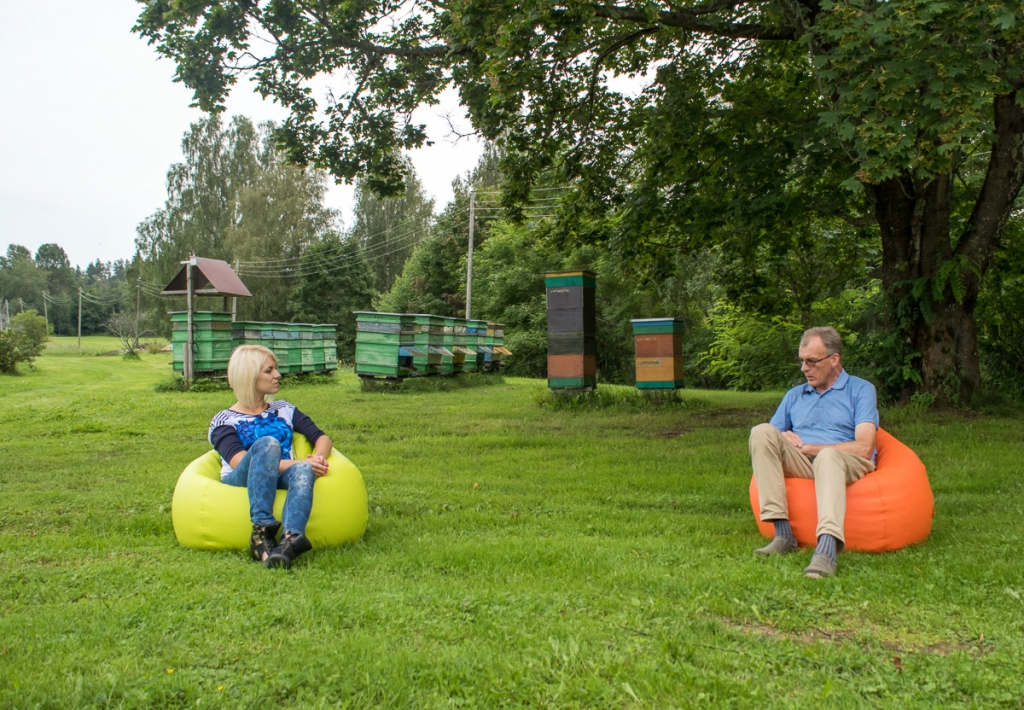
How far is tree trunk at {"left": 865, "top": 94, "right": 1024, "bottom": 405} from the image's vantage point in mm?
10773

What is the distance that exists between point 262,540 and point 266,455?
50 centimetres

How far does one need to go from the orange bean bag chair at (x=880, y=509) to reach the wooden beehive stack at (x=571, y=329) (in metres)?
9.14

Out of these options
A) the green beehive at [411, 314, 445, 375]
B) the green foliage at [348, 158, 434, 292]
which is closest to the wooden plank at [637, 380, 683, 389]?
the green beehive at [411, 314, 445, 375]

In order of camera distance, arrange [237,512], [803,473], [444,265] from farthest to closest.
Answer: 1. [444,265]
2. [803,473]
3. [237,512]

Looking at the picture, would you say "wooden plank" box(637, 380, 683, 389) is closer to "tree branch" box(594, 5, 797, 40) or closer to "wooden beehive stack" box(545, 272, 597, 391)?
"wooden beehive stack" box(545, 272, 597, 391)

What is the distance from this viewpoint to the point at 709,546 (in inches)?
196

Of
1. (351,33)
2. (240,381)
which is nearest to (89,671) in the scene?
(240,381)

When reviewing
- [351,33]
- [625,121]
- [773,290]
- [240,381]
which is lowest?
[240,381]

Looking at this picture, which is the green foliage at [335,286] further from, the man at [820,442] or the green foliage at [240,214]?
the man at [820,442]

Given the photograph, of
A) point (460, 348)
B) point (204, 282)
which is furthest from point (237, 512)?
point (460, 348)

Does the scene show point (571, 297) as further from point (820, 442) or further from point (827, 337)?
point (820, 442)

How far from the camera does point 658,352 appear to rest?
14.0m

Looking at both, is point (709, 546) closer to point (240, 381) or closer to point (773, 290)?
point (240, 381)

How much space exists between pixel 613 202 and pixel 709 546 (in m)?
8.71
